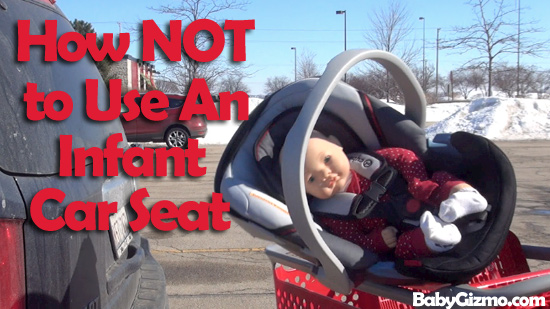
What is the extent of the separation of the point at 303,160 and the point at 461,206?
707mm

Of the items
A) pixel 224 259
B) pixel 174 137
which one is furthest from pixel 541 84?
pixel 224 259

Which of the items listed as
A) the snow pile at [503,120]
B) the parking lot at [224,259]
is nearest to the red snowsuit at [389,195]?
the parking lot at [224,259]

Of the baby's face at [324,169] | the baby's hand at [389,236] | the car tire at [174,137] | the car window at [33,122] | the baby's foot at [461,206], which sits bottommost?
the car tire at [174,137]

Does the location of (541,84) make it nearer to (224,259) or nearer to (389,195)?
(224,259)

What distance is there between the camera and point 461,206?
2.07 metres

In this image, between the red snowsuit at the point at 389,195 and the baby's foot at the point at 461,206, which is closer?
the baby's foot at the point at 461,206

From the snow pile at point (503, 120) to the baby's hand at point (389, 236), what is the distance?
54.3 ft

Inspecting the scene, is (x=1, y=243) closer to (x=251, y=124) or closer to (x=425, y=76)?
(x=251, y=124)

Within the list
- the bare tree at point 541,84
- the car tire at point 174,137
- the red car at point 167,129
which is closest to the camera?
the red car at point 167,129

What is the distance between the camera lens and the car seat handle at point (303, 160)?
169 centimetres

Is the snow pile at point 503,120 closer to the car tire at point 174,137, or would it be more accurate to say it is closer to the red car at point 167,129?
the red car at point 167,129

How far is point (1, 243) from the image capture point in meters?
1.80

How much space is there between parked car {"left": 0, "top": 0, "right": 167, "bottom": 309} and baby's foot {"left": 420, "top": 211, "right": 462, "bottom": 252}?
47.8 inches

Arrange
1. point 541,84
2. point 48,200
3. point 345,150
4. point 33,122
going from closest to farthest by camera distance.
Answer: point 48,200
point 33,122
point 345,150
point 541,84
